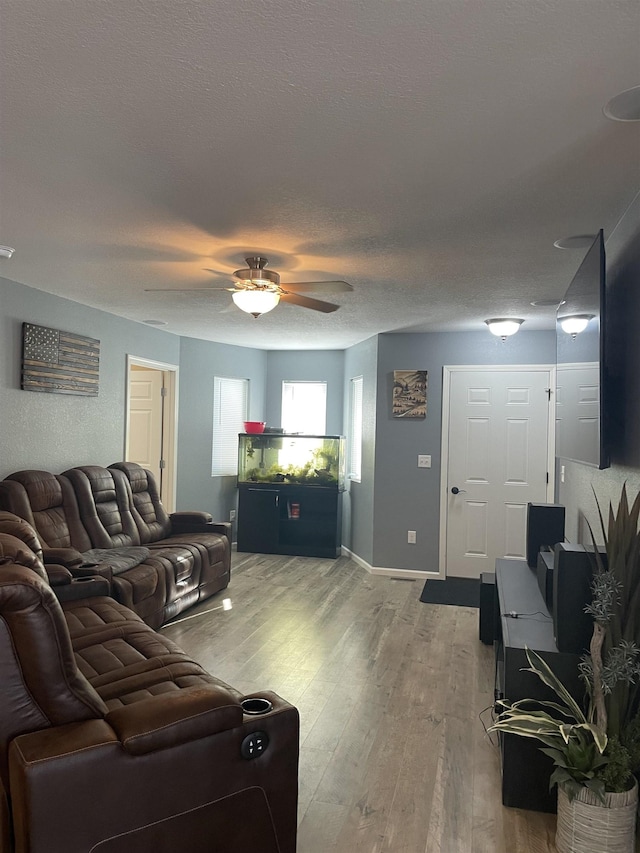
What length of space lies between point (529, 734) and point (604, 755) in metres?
0.24

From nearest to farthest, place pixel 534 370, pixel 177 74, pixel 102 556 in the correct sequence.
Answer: pixel 177 74 < pixel 102 556 < pixel 534 370

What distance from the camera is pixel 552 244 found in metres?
3.29

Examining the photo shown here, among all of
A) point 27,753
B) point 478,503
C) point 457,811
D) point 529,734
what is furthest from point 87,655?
point 478,503

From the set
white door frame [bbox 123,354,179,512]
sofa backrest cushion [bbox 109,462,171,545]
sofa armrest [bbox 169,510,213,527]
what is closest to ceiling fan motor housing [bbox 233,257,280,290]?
sofa backrest cushion [bbox 109,462,171,545]

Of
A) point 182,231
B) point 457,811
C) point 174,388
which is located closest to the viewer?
point 457,811

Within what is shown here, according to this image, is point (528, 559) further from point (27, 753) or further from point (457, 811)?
point (27, 753)

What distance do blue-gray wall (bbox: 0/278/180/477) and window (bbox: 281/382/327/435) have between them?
2035mm

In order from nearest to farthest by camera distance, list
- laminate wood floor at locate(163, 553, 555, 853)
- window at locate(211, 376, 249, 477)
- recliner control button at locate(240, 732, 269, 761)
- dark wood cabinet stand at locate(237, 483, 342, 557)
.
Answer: recliner control button at locate(240, 732, 269, 761) → laminate wood floor at locate(163, 553, 555, 853) → dark wood cabinet stand at locate(237, 483, 342, 557) → window at locate(211, 376, 249, 477)

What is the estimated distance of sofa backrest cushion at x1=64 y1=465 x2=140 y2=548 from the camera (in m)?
4.93

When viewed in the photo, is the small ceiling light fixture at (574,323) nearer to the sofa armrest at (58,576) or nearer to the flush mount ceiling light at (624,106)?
the flush mount ceiling light at (624,106)

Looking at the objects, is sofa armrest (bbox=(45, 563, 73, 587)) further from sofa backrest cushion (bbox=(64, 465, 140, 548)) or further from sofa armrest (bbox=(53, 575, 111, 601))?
sofa backrest cushion (bbox=(64, 465, 140, 548))

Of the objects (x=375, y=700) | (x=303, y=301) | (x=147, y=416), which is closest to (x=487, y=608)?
(x=375, y=700)

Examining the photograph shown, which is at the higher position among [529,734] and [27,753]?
[27,753]

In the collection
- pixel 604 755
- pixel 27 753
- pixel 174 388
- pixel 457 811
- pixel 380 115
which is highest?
pixel 380 115
